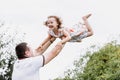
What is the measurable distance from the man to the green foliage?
81.8 feet

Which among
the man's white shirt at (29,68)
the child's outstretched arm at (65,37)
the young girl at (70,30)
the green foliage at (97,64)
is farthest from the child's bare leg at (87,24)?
the green foliage at (97,64)

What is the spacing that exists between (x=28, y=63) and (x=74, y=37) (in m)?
0.67

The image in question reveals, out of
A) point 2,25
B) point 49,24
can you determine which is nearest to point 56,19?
point 49,24

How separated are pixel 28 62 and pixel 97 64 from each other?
26.9 metres

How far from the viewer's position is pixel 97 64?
1292 inches

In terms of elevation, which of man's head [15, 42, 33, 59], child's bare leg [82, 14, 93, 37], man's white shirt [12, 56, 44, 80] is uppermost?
child's bare leg [82, 14, 93, 37]

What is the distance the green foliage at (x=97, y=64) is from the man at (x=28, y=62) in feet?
81.8

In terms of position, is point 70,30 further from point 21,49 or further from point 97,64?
point 97,64

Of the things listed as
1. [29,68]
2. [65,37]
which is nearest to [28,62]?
[29,68]

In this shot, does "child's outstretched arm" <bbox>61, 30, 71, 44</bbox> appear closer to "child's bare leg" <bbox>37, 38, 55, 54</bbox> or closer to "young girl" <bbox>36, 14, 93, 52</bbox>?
"young girl" <bbox>36, 14, 93, 52</bbox>

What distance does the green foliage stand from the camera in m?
31.7

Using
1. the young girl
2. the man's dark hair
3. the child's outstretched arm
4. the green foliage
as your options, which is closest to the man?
the man's dark hair

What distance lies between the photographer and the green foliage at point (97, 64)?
3172cm

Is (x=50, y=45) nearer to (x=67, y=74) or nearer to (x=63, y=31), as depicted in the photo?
(x=63, y=31)
